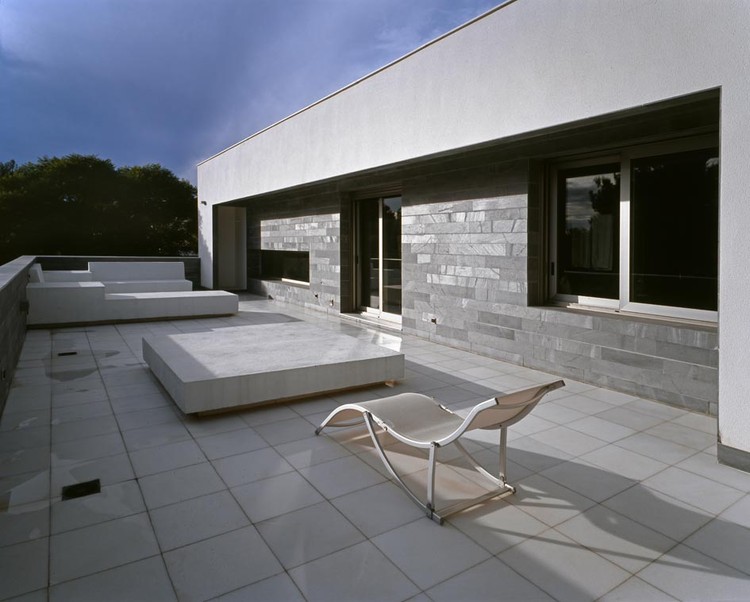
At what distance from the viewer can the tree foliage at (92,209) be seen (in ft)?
69.6

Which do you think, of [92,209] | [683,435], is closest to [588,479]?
[683,435]

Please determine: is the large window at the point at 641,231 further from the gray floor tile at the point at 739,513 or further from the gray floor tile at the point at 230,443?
the gray floor tile at the point at 230,443

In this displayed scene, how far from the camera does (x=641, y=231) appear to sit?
5172 mm

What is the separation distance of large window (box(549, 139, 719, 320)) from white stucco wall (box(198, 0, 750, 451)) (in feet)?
3.70

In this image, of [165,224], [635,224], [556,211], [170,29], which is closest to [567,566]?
[635,224]

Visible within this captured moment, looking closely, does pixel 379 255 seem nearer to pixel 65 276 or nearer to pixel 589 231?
pixel 589 231

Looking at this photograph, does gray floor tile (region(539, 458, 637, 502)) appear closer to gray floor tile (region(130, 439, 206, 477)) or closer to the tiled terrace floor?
→ the tiled terrace floor

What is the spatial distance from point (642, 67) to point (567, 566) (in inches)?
143

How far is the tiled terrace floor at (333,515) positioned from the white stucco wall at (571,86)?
95 cm

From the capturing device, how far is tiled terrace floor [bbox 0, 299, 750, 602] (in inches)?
84.0

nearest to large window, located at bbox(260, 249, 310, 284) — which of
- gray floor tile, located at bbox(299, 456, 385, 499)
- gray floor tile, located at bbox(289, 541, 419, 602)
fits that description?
gray floor tile, located at bbox(299, 456, 385, 499)

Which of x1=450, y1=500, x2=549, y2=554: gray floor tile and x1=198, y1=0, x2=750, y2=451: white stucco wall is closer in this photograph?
x1=450, y1=500, x2=549, y2=554: gray floor tile

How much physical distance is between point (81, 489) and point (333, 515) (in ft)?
4.93

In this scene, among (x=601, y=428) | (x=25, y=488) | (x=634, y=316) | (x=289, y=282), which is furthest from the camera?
(x=289, y=282)
